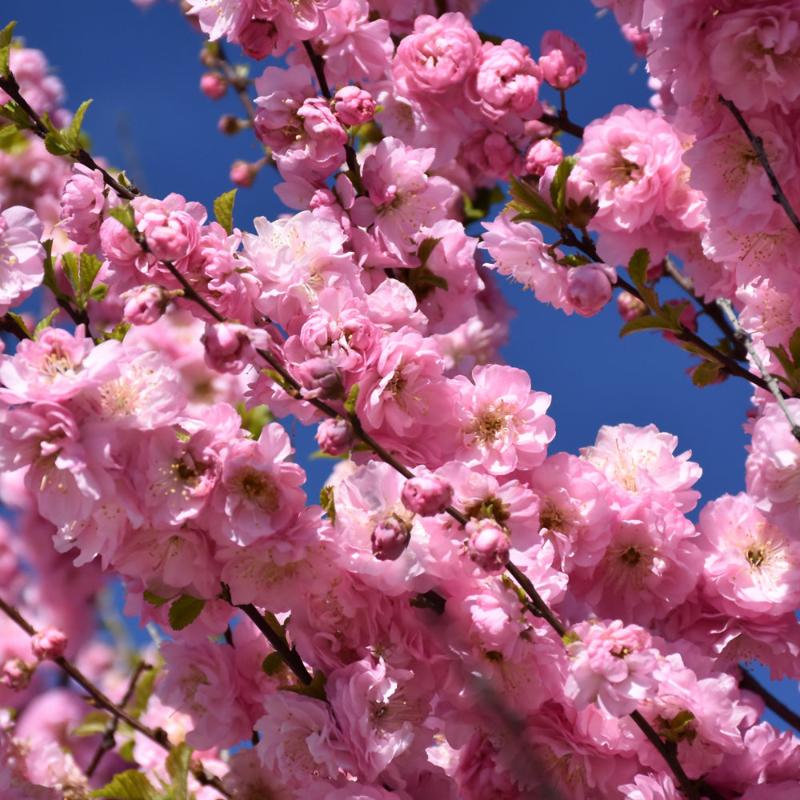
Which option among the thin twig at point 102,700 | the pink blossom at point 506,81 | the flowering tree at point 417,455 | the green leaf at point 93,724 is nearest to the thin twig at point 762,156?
the flowering tree at point 417,455

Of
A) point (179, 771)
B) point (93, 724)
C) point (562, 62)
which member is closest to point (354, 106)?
point (562, 62)

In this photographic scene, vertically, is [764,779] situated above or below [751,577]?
below

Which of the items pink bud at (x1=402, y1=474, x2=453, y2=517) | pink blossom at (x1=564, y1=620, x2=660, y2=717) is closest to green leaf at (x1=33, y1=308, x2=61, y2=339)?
pink bud at (x1=402, y1=474, x2=453, y2=517)

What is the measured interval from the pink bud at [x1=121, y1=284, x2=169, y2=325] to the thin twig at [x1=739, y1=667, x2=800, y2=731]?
127 cm

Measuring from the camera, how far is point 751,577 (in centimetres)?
169

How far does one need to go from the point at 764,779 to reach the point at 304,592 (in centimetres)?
72

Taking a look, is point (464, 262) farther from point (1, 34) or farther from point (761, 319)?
point (1, 34)

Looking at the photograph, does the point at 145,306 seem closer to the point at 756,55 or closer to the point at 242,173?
the point at 756,55

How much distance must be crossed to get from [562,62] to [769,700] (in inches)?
49.5

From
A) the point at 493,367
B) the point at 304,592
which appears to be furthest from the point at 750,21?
the point at 304,592

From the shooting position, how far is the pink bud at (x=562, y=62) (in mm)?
2088

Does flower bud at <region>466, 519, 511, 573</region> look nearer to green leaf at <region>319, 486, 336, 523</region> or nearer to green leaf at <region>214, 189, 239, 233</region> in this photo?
green leaf at <region>319, 486, 336, 523</region>

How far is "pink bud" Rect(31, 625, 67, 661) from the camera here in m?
2.25

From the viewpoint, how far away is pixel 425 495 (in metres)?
1.27
